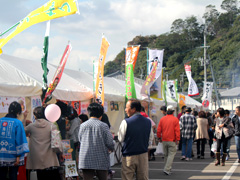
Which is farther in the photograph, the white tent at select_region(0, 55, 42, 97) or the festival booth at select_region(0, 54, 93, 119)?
the festival booth at select_region(0, 54, 93, 119)

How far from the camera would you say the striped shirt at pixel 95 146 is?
520 centimetres

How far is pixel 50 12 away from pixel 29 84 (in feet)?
6.77

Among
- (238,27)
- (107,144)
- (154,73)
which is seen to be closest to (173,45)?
(238,27)

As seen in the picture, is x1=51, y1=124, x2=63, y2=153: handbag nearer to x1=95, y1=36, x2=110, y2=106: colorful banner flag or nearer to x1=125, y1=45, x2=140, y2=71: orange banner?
x1=95, y1=36, x2=110, y2=106: colorful banner flag

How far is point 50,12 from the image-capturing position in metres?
7.68

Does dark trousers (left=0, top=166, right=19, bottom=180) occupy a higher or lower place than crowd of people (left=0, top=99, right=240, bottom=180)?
lower

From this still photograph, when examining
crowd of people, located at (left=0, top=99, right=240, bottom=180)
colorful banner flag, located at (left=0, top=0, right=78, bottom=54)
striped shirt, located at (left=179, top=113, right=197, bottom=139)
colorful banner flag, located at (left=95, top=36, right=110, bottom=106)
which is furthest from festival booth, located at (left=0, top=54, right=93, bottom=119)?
striped shirt, located at (left=179, top=113, right=197, bottom=139)

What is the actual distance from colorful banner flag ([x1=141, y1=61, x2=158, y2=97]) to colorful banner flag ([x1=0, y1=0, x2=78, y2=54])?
7.20 meters

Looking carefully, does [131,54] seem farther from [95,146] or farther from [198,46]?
[198,46]

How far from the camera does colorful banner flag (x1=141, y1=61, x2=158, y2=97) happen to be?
14386 millimetres

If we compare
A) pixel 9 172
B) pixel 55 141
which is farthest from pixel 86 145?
pixel 9 172

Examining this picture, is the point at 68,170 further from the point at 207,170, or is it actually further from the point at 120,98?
the point at 120,98

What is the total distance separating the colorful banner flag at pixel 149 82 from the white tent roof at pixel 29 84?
300cm

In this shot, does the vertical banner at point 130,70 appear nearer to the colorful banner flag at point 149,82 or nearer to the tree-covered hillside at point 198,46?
the colorful banner flag at point 149,82
